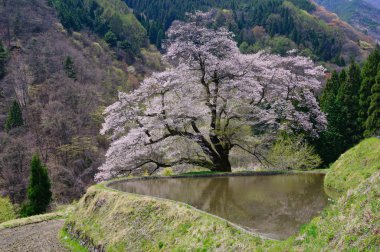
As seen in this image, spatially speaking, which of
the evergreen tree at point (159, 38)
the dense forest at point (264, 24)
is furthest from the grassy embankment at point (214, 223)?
the evergreen tree at point (159, 38)

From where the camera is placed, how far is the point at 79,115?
159ft

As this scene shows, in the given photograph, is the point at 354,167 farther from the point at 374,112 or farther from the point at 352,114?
the point at 352,114

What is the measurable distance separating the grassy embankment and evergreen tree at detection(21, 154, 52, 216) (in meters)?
13.0

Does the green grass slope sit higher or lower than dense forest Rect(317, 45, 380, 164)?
higher

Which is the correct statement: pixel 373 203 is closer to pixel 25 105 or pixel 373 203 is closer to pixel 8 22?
pixel 25 105

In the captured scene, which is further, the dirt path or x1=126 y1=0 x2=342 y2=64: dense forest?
x1=126 y1=0 x2=342 y2=64: dense forest

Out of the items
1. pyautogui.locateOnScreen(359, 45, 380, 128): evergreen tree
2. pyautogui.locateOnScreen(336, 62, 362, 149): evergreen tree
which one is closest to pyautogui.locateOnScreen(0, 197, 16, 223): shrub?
pyautogui.locateOnScreen(336, 62, 362, 149): evergreen tree

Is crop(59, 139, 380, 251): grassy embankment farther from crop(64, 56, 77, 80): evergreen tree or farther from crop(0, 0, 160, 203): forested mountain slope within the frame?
crop(64, 56, 77, 80): evergreen tree

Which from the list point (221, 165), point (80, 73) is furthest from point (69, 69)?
point (221, 165)

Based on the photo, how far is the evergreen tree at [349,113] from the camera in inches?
1114

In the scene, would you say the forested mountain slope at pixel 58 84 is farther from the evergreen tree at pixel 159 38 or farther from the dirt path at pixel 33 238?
the dirt path at pixel 33 238

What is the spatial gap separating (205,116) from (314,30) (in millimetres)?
95042

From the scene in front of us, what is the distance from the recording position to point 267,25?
341ft

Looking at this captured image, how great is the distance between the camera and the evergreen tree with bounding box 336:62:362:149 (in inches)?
1114
